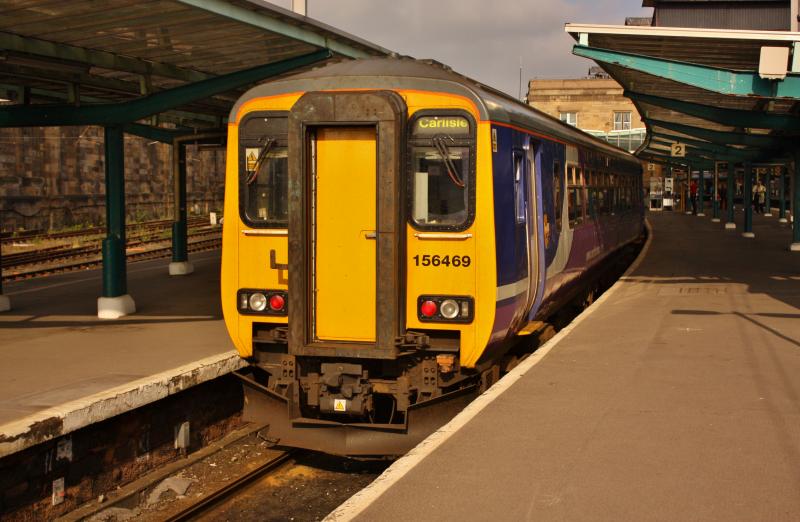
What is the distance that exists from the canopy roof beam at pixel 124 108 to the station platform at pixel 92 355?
2.62 metres

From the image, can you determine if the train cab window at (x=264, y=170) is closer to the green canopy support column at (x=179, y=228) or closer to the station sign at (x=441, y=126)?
the station sign at (x=441, y=126)

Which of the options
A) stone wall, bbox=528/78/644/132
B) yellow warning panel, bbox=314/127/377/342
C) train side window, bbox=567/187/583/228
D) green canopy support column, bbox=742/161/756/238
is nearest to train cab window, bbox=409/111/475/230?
yellow warning panel, bbox=314/127/377/342

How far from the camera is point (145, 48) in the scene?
12.8m

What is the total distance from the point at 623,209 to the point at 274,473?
11691 millimetres

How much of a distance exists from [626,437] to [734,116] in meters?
12.5

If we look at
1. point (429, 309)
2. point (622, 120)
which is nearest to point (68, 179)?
point (429, 309)

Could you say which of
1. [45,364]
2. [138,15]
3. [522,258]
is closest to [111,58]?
[138,15]

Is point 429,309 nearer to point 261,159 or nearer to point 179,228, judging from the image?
point 261,159

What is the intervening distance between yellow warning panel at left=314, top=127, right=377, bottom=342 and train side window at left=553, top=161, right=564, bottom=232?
3242mm

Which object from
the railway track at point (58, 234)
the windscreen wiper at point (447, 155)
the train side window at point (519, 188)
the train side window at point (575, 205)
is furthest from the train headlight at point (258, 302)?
the railway track at point (58, 234)

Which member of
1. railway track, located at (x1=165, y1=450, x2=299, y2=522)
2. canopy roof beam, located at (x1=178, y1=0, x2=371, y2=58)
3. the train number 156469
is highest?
canopy roof beam, located at (x1=178, y1=0, x2=371, y2=58)

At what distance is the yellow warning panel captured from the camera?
24.0ft

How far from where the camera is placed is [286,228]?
763cm

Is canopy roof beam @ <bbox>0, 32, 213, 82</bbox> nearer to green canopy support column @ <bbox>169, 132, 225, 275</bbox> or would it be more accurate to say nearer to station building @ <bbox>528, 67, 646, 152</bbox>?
green canopy support column @ <bbox>169, 132, 225, 275</bbox>
